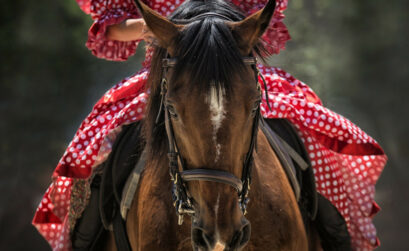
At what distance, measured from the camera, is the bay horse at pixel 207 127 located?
2.05 meters

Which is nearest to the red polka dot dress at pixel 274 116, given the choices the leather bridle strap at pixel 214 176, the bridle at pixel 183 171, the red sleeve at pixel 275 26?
the red sleeve at pixel 275 26

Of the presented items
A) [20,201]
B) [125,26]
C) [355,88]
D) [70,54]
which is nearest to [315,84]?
[355,88]

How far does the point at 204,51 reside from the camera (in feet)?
7.00

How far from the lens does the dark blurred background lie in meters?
7.92

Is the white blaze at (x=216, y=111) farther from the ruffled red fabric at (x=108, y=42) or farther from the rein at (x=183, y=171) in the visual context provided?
the ruffled red fabric at (x=108, y=42)

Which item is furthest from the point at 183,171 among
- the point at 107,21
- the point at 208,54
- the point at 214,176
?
the point at 107,21

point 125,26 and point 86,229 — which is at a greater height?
point 125,26

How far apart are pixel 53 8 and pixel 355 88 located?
15.0 ft

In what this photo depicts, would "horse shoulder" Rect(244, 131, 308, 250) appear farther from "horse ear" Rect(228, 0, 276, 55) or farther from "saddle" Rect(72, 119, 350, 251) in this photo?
"horse ear" Rect(228, 0, 276, 55)

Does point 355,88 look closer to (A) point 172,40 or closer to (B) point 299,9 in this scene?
(B) point 299,9

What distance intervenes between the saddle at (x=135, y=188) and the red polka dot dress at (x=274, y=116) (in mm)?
64

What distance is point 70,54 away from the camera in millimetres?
8672

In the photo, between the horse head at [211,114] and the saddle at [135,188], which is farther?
the saddle at [135,188]

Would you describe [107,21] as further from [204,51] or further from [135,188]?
[204,51]
